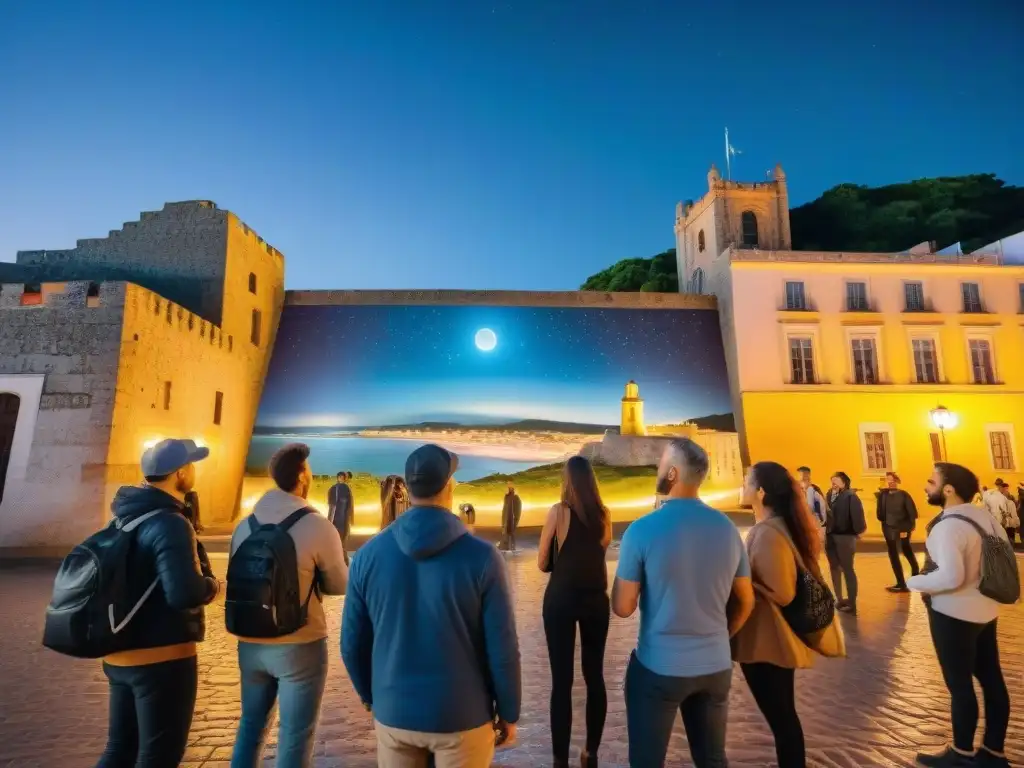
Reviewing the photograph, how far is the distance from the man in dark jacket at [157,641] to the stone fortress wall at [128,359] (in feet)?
39.5

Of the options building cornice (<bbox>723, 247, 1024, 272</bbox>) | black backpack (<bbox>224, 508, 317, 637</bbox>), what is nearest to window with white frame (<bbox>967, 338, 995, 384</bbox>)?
building cornice (<bbox>723, 247, 1024, 272</bbox>)

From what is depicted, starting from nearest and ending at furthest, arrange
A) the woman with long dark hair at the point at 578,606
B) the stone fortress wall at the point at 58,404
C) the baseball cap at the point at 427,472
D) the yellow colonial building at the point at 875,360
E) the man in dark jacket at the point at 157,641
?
1. the baseball cap at the point at 427,472
2. the man in dark jacket at the point at 157,641
3. the woman with long dark hair at the point at 578,606
4. the stone fortress wall at the point at 58,404
5. the yellow colonial building at the point at 875,360

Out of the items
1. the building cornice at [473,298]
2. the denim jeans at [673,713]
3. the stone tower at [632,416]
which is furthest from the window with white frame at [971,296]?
the denim jeans at [673,713]

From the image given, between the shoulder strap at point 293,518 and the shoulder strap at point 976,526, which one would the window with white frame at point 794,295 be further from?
the shoulder strap at point 293,518

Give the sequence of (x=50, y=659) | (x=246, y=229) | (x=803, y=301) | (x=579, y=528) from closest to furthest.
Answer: (x=579, y=528) < (x=50, y=659) < (x=246, y=229) < (x=803, y=301)

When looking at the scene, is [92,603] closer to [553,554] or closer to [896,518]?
[553,554]

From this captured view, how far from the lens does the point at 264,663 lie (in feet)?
8.71

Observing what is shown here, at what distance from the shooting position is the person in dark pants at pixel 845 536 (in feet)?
23.5

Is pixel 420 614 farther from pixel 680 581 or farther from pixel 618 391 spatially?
pixel 618 391

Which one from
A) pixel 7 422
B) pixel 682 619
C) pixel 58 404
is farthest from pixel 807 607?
pixel 7 422

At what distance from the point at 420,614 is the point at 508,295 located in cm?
2017

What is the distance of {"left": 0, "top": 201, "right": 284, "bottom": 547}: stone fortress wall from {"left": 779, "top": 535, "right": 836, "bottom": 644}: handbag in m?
13.6

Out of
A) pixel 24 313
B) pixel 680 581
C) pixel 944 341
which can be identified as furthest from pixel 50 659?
pixel 944 341

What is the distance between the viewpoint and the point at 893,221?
3575cm
